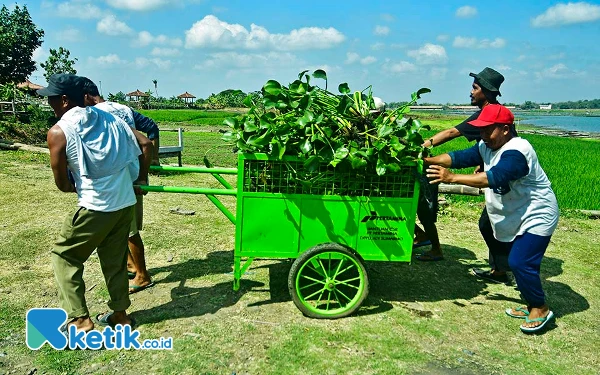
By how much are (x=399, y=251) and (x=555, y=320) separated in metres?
1.66

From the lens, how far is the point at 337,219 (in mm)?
3688

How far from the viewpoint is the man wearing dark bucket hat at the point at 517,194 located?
11.5ft

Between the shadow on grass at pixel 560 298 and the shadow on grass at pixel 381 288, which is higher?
the shadow on grass at pixel 381 288

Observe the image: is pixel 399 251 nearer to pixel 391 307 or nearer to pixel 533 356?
pixel 391 307

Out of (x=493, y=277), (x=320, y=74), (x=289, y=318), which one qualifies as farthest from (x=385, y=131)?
(x=493, y=277)

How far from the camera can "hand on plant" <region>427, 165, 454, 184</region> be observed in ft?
11.6

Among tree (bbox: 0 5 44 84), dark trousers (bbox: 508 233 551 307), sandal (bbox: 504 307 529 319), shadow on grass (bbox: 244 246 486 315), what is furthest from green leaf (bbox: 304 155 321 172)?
tree (bbox: 0 5 44 84)

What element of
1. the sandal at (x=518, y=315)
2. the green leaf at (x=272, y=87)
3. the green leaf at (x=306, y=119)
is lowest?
the sandal at (x=518, y=315)

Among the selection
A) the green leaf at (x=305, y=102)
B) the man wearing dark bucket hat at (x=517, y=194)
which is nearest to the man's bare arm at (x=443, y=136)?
the man wearing dark bucket hat at (x=517, y=194)

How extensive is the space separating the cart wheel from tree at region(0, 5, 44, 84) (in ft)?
101

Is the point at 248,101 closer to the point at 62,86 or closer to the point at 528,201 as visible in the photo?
the point at 62,86

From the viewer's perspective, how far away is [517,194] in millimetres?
3693

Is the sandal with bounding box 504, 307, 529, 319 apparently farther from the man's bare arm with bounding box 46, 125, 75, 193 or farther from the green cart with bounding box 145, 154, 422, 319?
the man's bare arm with bounding box 46, 125, 75, 193

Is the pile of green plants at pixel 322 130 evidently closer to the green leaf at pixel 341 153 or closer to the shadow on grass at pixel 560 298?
the green leaf at pixel 341 153
